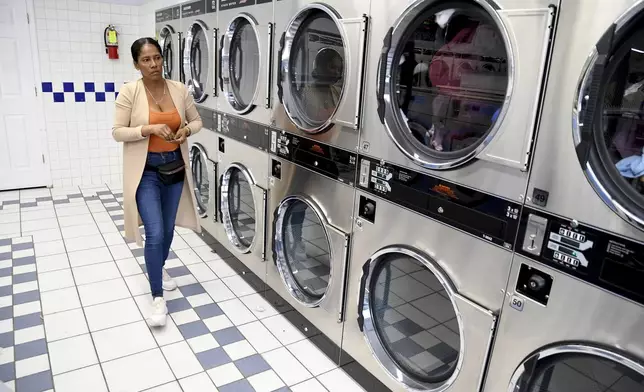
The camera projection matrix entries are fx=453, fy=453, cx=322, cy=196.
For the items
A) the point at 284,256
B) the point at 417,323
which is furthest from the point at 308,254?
the point at 417,323

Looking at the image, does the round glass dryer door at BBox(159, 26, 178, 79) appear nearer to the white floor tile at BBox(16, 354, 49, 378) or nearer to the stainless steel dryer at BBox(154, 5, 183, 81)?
the stainless steel dryer at BBox(154, 5, 183, 81)

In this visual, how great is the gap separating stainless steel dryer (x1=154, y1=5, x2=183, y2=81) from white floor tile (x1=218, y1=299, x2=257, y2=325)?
229 centimetres

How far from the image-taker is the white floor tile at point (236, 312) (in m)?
2.91

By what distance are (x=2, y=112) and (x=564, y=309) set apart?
5.65 meters

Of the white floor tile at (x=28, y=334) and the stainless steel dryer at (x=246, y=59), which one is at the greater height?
the stainless steel dryer at (x=246, y=59)

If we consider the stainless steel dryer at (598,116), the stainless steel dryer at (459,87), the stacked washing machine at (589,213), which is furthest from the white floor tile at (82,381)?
the stainless steel dryer at (598,116)

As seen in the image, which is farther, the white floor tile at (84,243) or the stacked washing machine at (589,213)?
the white floor tile at (84,243)

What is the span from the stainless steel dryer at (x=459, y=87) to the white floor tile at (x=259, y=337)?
4.40ft

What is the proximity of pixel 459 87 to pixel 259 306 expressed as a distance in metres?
2.01

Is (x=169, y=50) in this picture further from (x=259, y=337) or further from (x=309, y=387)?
(x=309, y=387)

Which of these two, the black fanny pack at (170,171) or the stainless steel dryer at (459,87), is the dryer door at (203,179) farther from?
the stainless steel dryer at (459,87)

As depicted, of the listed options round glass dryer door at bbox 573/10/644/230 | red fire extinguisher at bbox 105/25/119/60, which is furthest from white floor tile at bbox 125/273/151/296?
red fire extinguisher at bbox 105/25/119/60

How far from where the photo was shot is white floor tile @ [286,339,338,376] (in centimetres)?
248

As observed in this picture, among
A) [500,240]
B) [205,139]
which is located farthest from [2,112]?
[500,240]
